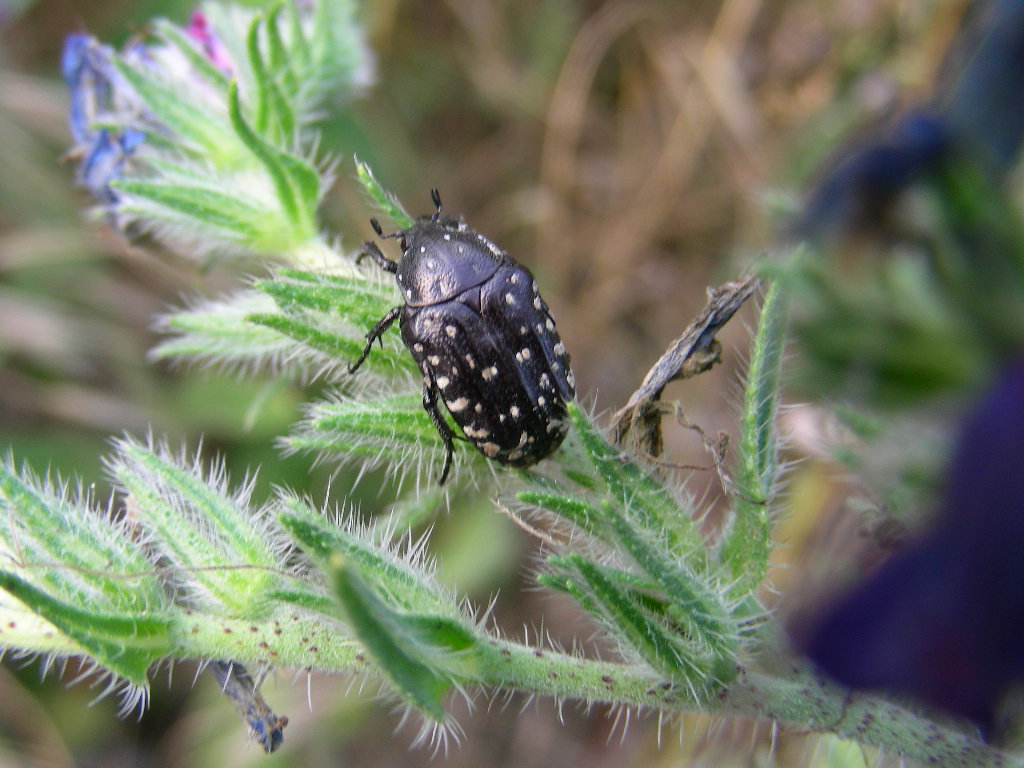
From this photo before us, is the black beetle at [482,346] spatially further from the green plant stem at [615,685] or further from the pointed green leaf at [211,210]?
the green plant stem at [615,685]

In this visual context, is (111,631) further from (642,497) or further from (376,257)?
(376,257)

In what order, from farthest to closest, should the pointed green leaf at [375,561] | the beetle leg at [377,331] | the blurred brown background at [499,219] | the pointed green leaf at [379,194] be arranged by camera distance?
the blurred brown background at [499,219]
the beetle leg at [377,331]
the pointed green leaf at [379,194]
the pointed green leaf at [375,561]

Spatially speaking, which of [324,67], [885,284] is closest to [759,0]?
[885,284]

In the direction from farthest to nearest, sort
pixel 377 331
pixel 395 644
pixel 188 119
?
1. pixel 188 119
2. pixel 377 331
3. pixel 395 644

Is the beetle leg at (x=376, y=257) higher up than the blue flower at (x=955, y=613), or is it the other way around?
the beetle leg at (x=376, y=257)

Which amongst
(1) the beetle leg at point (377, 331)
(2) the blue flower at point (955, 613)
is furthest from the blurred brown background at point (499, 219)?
(2) the blue flower at point (955, 613)

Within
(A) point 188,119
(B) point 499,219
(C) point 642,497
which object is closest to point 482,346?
(C) point 642,497

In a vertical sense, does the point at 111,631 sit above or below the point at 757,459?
below
